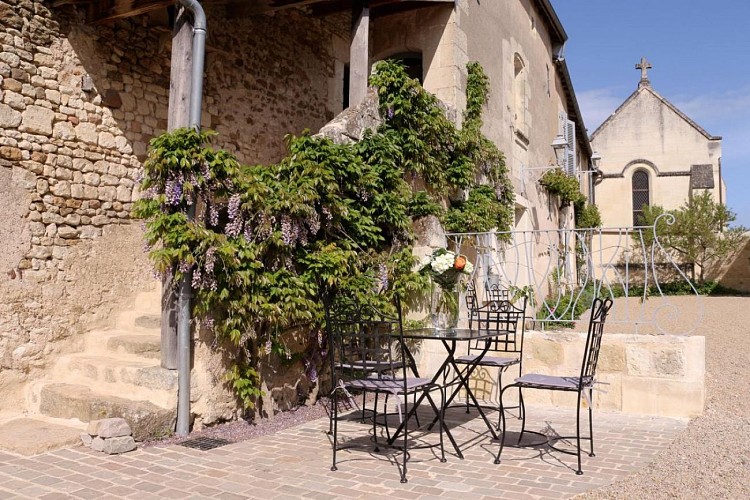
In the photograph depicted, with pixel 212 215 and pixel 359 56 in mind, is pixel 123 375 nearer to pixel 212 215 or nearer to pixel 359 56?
pixel 212 215

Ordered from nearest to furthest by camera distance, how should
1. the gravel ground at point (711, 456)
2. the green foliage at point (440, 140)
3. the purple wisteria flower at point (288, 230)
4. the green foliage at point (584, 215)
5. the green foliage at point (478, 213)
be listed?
the gravel ground at point (711, 456) < the purple wisteria flower at point (288, 230) < the green foliage at point (440, 140) < the green foliage at point (478, 213) < the green foliage at point (584, 215)

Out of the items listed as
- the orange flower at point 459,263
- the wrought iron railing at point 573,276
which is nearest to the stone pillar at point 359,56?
the wrought iron railing at point 573,276

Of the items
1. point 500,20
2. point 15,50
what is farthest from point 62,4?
point 500,20

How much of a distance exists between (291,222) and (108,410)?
1842mm

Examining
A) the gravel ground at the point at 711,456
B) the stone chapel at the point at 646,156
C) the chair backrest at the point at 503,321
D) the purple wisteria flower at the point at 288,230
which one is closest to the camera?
the gravel ground at the point at 711,456

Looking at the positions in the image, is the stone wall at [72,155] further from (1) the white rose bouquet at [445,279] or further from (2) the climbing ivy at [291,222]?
(1) the white rose bouquet at [445,279]

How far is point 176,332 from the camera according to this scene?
181 inches

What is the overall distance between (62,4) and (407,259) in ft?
12.3

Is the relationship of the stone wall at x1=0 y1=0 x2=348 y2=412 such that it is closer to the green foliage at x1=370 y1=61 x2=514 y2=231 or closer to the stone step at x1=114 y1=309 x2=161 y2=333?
the stone step at x1=114 y1=309 x2=161 y2=333

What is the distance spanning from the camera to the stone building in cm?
503

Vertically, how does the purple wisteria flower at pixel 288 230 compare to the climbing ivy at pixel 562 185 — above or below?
below

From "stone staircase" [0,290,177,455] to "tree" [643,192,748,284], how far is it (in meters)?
18.0

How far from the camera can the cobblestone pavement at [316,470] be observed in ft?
10.7

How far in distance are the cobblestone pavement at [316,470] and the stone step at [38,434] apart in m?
0.09
